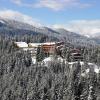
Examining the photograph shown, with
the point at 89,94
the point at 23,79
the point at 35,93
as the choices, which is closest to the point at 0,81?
the point at 23,79

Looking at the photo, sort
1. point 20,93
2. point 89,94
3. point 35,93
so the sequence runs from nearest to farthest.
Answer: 1. point 89,94
2. point 35,93
3. point 20,93

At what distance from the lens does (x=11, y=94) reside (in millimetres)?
154875

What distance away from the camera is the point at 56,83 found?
158 meters

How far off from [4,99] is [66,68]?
5411 cm

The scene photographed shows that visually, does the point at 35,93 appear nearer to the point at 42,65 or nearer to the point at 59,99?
the point at 59,99

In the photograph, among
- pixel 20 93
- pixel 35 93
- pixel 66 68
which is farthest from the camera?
pixel 66 68

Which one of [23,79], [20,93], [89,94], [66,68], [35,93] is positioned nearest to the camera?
[89,94]

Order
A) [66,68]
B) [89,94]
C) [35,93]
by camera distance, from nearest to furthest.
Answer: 1. [89,94]
2. [35,93]
3. [66,68]

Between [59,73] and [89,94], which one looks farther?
[59,73]

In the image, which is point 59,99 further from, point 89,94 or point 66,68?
point 66,68

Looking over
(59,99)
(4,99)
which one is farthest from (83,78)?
(4,99)

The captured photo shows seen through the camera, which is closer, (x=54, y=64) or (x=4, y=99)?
(x=4, y=99)

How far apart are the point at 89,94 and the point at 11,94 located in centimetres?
4113

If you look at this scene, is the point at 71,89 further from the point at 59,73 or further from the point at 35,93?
the point at 59,73
